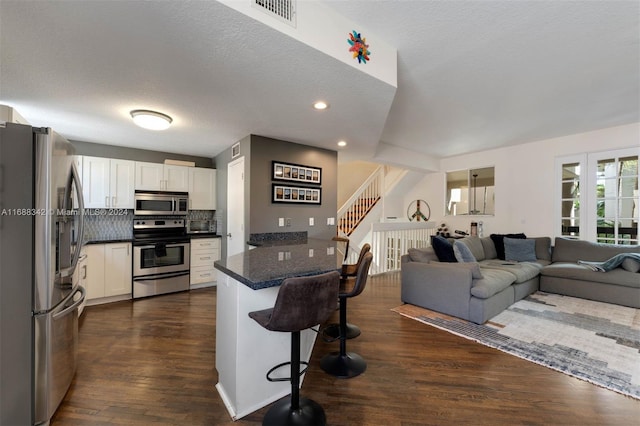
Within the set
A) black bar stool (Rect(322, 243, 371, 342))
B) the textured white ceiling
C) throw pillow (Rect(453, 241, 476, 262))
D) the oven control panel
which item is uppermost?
the textured white ceiling

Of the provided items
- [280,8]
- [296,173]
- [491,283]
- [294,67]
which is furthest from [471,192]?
[280,8]

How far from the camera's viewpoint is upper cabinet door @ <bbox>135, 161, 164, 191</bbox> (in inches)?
159

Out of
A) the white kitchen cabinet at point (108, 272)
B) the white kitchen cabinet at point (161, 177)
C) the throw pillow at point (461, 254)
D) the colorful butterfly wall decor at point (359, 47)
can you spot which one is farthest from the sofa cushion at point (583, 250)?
the white kitchen cabinet at point (108, 272)

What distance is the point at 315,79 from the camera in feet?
6.69

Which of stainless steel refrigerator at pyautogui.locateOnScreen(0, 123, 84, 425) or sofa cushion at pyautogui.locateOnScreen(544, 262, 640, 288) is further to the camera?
sofa cushion at pyautogui.locateOnScreen(544, 262, 640, 288)

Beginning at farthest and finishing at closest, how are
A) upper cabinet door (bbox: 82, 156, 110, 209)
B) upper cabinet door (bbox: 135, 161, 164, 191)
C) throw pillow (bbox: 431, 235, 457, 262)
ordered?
upper cabinet door (bbox: 135, 161, 164, 191)
upper cabinet door (bbox: 82, 156, 110, 209)
throw pillow (bbox: 431, 235, 457, 262)

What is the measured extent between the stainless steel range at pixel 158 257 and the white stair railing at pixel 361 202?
3349 millimetres

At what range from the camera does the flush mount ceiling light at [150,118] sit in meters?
2.68

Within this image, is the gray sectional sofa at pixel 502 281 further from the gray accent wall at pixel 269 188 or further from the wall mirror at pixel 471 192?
the wall mirror at pixel 471 192

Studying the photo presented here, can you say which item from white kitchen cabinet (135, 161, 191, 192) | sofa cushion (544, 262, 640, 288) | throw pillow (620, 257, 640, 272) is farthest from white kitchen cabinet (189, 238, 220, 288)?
throw pillow (620, 257, 640, 272)

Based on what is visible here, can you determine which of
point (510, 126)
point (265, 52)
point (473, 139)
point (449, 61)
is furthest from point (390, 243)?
point (265, 52)

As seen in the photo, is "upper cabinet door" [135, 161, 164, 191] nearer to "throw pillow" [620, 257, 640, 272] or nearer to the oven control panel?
the oven control panel

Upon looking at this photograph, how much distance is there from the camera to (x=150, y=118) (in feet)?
8.84

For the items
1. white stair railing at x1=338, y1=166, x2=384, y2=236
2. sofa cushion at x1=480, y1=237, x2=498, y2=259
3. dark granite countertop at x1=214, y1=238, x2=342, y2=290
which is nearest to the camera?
dark granite countertop at x1=214, y1=238, x2=342, y2=290
